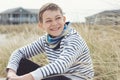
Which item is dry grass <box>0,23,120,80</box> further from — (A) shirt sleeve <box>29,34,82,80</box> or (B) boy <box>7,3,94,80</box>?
(A) shirt sleeve <box>29,34,82,80</box>

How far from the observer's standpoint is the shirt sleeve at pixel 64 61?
98.1 inches

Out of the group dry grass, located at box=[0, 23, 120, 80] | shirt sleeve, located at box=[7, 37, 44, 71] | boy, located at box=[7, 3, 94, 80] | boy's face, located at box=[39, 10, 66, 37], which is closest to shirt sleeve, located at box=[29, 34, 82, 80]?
boy, located at box=[7, 3, 94, 80]

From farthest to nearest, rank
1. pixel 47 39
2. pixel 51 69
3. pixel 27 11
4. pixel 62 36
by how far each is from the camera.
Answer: pixel 27 11 < pixel 47 39 < pixel 62 36 < pixel 51 69

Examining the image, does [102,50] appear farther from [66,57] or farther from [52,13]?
[66,57]

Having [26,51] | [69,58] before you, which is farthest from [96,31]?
[69,58]

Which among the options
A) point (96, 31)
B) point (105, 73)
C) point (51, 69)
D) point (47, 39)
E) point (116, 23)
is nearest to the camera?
point (51, 69)

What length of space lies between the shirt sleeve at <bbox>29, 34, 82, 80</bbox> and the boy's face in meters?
0.15

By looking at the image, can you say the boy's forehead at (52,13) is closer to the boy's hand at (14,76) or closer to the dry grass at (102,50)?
the boy's hand at (14,76)

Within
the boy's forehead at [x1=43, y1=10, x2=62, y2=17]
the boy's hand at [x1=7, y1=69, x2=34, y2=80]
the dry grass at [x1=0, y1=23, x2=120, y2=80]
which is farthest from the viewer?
the dry grass at [x1=0, y1=23, x2=120, y2=80]

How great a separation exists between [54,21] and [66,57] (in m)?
0.36

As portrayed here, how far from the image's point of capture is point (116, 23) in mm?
4406

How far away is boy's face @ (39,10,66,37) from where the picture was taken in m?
2.82

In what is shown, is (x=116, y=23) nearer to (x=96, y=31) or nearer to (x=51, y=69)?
(x=96, y=31)

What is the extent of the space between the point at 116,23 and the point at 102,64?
0.73m
